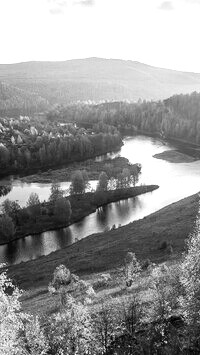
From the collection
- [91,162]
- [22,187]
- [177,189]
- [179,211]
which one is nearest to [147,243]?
[179,211]

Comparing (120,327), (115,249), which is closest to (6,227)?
(115,249)

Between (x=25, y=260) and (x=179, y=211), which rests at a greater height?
(x=179, y=211)

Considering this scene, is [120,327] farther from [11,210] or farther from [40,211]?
[40,211]

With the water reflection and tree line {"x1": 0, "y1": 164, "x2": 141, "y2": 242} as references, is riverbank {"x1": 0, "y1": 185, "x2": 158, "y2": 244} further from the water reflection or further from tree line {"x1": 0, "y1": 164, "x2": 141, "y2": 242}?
the water reflection

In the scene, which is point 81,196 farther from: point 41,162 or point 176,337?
point 176,337

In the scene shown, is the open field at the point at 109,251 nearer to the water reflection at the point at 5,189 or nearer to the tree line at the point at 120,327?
the tree line at the point at 120,327

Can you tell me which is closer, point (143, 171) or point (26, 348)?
point (26, 348)

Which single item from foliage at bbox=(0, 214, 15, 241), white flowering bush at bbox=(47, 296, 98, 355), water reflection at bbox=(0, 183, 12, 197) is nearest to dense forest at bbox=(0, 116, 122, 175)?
water reflection at bbox=(0, 183, 12, 197)
